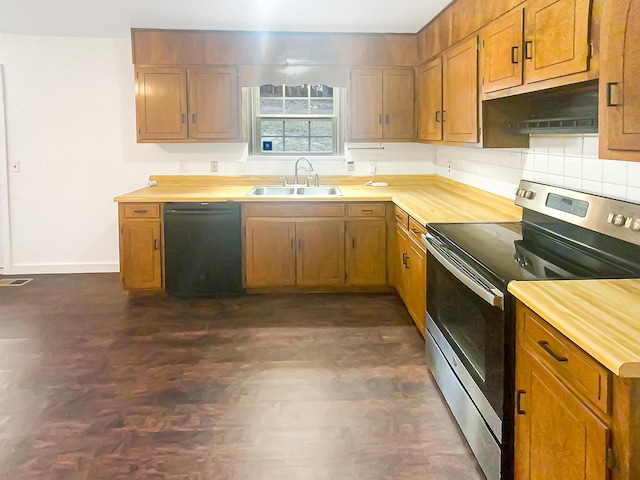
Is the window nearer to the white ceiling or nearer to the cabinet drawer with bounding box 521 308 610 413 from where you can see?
the white ceiling

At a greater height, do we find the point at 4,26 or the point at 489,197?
the point at 4,26

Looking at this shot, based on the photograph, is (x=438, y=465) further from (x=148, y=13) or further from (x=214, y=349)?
(x=148, y=13)

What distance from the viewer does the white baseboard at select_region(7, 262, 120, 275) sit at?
5.71m

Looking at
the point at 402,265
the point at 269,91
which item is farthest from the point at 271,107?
the point at 402,265

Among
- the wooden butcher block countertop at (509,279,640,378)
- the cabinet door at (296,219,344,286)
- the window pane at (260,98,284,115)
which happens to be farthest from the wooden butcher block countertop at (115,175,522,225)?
the wooden butcher block countertop at (509,279,640,378)

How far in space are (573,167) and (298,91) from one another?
3087 millimetres

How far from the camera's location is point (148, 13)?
441cm

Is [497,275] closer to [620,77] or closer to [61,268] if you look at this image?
[620,77]

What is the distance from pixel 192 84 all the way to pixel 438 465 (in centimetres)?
369

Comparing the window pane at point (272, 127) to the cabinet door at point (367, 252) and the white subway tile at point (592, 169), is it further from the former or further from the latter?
the white subway tile at point (592, 169)

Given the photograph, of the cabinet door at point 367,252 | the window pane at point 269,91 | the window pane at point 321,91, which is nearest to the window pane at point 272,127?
the window pane at point 269,91

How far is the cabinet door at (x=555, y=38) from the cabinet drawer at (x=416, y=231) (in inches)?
44.8

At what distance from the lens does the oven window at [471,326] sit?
2066mm

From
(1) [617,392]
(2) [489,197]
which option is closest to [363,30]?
(2) [489,197]
